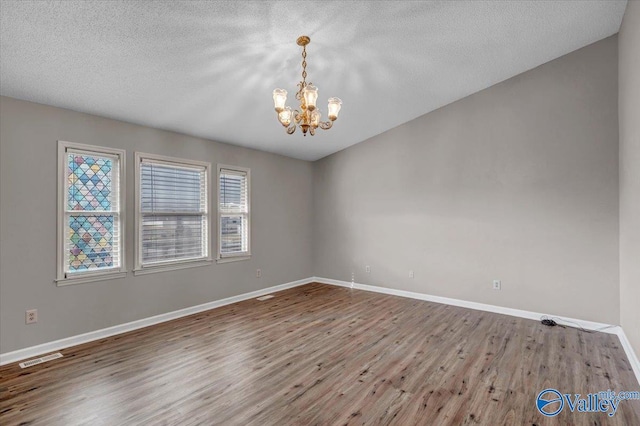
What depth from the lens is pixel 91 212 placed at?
3525 millimetres

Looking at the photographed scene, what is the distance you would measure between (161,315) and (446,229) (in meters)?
4.23

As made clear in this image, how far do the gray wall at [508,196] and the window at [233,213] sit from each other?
199 centimetres

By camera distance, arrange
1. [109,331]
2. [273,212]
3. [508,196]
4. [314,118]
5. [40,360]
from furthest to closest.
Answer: [273,212], [508,196], [109,331], [40,360], [314,118]

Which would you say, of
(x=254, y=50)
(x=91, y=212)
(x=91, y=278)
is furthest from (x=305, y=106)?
(x=91, y=278)

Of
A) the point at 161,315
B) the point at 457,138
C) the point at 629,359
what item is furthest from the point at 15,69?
the point at 629,359

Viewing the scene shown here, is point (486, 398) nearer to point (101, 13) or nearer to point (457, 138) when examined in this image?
point (457, 138)

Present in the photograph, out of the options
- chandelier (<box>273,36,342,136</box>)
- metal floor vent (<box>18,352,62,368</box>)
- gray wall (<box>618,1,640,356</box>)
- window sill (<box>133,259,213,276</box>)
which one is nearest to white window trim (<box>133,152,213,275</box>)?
window sill (<box>133,259,213,276</box>)

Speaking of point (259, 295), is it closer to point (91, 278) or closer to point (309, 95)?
point (91, 278)

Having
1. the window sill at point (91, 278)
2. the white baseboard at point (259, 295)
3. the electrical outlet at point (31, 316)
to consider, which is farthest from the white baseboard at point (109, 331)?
the window sill at point (91, 278)

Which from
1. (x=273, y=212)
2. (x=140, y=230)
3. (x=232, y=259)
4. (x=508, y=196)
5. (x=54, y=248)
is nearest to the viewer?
(x=54, y=248)

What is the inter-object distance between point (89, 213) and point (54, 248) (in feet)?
1.56

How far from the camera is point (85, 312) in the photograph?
344 centimetres

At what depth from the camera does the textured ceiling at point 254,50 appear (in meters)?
2.38

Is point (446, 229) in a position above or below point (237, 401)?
above
